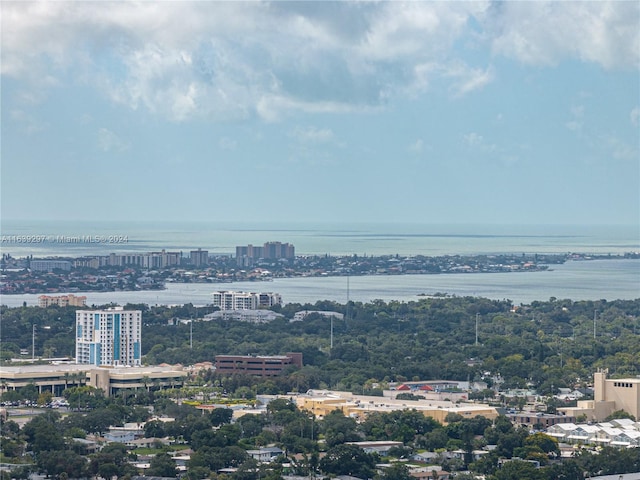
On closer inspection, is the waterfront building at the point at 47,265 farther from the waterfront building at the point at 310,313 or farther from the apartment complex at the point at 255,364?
the apartment complex at the point at 255,364

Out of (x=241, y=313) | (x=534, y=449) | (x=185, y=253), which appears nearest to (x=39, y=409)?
(x=534, y=449)

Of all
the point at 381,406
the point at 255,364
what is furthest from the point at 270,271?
the point at 381,406

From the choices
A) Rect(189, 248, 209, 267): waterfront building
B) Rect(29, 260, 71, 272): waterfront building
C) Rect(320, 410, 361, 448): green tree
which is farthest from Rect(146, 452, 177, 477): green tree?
Rect(189, 248, 209, 267): waterfront building

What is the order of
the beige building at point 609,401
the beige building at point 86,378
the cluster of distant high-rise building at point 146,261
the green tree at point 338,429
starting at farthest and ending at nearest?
the cluster of distant high-rise building at point 146,261, the beige building at point 86,378, the beige building at point 609,401, the green tree at point 338,429

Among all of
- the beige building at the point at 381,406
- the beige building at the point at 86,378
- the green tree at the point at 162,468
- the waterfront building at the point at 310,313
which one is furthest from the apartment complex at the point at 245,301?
the green tree at the point at 162,468

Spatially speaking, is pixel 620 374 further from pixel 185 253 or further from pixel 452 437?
pixel 185 253
